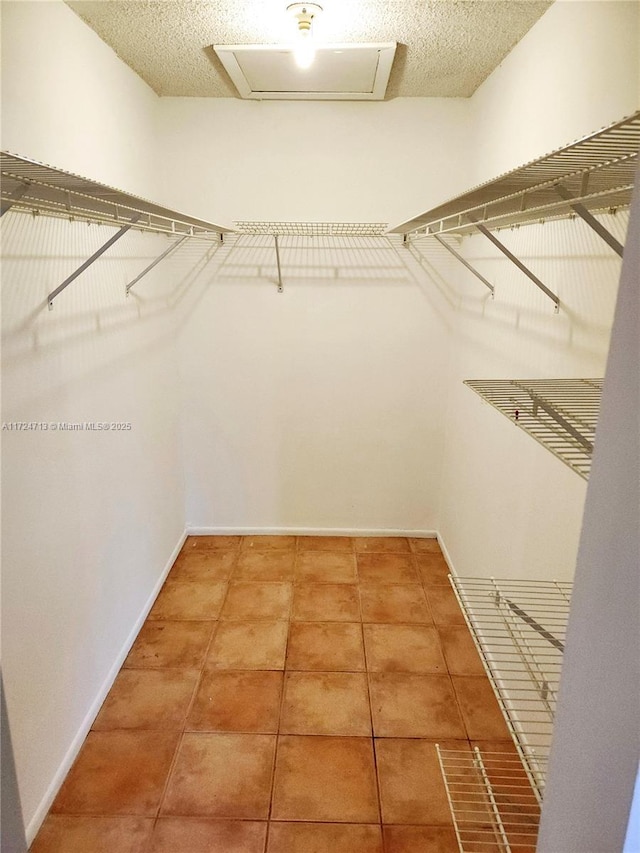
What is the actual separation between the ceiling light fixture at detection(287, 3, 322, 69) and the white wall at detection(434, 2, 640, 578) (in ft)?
2.63

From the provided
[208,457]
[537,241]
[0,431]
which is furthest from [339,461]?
[0,431]

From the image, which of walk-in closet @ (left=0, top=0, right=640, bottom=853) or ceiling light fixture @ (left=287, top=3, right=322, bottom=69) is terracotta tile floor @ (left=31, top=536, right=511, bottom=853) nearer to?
walk-in closet @ (left=0, top=0, right=640, bottom=853)

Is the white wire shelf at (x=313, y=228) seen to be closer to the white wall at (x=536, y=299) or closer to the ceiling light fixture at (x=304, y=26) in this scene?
the white wall at (x=536, y=299)

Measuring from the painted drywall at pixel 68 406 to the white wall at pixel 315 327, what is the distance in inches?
17.6

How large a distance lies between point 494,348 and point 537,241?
555mm

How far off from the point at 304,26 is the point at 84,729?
2.64m

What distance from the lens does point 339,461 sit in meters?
3.19

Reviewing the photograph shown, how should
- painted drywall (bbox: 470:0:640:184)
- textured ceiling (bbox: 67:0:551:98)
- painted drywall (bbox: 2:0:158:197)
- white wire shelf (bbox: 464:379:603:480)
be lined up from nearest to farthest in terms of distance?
white wire shelf (bbox: 464:379:603:480), painted drywall (bbox: 470:0:640:184), painted drywall (bbox: 2:0:158:197), textured ceiling (bbox: 67:0:551:98)

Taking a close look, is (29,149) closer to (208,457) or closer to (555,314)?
(555,314)

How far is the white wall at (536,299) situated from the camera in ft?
4.46

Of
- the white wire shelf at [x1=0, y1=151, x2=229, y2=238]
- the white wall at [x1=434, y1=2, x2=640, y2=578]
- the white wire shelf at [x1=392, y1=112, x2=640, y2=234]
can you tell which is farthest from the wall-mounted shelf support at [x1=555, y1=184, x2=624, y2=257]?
the white wire shelf at [x1=0, y1=151, x2=229, y2=238]

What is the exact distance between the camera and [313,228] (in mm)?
2801

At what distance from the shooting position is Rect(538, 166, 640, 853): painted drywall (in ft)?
2.16

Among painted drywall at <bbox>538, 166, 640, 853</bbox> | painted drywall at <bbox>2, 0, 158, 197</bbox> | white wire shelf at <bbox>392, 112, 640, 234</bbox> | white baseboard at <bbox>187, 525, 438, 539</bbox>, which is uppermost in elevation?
painted drywall at <bbox>2, 0, 158, 197</bbox>
